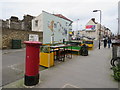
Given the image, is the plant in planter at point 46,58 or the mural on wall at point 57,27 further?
the mural on wall at point 57,27

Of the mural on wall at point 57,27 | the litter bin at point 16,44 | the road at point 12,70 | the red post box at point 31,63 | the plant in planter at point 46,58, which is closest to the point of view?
the red post box at point 31,63

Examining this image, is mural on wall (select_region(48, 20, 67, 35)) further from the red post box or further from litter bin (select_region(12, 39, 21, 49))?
the red post box

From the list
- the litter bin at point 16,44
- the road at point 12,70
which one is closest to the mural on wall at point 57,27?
the litter bin at point 16,44

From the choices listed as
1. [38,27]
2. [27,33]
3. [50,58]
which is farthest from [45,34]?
[50,58]

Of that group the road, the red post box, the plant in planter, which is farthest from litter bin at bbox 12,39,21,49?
the red post box

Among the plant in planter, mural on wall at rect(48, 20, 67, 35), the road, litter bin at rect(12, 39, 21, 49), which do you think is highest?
mural on wall at rect(48, 20, 67, 35)

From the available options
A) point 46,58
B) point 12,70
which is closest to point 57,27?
point 46,58

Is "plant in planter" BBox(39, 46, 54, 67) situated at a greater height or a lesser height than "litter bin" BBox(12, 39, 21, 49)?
lesser

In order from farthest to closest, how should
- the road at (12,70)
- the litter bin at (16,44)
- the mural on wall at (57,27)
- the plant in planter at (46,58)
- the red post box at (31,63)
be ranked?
the mural on wall at (57,27) < the litter bin at (16,44) < the plant in planter at (46,58) < the road at (12,70) < the red post box at (31,63)

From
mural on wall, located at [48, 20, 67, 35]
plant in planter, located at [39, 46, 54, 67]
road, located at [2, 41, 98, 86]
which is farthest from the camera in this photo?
mural on wall, located at [48, 20, 67, 35]

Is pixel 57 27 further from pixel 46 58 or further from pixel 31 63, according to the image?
pixel 31 63

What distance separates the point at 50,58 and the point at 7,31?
1026cm

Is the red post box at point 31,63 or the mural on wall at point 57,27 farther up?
the mural on wall at point 57,27

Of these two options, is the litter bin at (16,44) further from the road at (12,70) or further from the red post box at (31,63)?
the red post box at (31,63)
